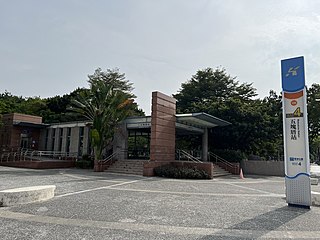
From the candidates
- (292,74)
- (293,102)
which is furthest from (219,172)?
(292,74)

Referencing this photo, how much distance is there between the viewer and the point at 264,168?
23.8 meters

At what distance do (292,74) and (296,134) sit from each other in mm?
2067

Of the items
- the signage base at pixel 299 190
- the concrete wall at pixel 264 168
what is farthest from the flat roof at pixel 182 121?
the signage base at pixel 299 190

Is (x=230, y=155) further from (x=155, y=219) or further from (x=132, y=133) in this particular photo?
(x=155, y=219)

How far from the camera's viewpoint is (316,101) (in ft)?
79.2

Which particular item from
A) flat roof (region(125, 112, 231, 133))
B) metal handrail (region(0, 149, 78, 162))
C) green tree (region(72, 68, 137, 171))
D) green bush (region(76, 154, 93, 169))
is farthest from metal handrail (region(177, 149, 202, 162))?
metal handrail (region(0, 149, 78, 162))

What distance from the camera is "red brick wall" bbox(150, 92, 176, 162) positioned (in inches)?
685

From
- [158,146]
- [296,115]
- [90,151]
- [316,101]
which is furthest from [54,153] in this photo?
[316,101]

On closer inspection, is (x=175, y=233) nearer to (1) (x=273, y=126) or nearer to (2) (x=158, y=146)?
(2) (x=158, y=146)

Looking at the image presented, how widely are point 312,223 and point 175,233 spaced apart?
357cm

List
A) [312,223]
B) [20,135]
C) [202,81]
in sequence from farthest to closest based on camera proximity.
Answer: [202,81]
[20,135]
[312,223]

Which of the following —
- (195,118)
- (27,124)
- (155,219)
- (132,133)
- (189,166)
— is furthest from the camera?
(27,124)

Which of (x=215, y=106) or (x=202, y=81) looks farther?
(x=202, y=81)

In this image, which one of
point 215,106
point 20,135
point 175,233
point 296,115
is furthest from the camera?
point 20,135
